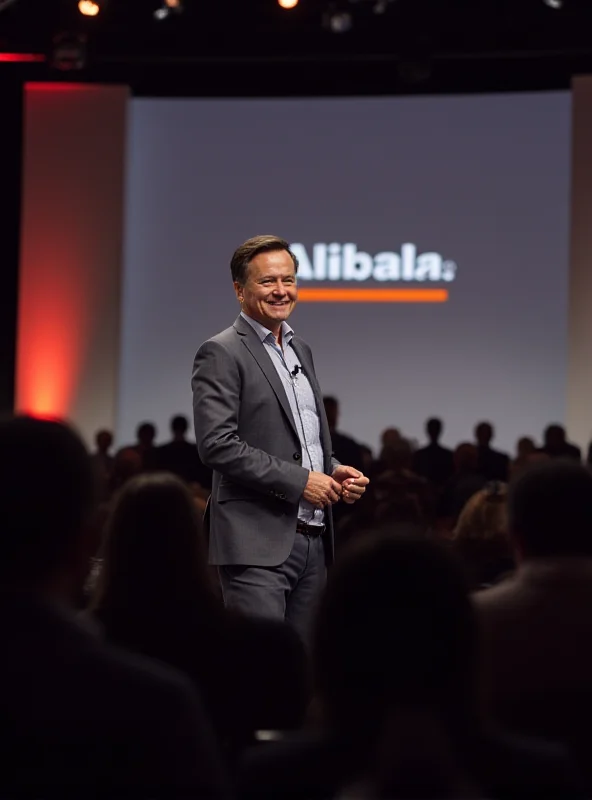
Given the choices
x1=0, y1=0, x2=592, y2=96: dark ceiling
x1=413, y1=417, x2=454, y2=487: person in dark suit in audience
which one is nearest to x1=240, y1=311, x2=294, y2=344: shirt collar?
x1=413, y1=417, x2=454, y2=487: person in dark suit in audience

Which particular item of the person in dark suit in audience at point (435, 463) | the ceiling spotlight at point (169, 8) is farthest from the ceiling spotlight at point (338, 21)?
the person in dark suit in audience at point (435, 463)

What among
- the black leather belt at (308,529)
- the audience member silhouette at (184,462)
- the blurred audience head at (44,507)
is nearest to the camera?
the blurred audience head at (44,507)

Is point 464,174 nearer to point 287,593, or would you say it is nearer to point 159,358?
point 159,358

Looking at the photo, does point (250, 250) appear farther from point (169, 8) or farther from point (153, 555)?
point (169, 8)

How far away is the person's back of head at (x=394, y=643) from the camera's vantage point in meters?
1.09

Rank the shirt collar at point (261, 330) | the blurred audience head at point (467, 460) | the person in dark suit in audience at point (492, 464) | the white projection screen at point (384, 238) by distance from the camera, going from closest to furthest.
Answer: the shirt collar at point (261, 330), the blurred audience head at point (467, 460), the person in dark suit in audience at point (492, 464), the white projection screen at point (384, 238)

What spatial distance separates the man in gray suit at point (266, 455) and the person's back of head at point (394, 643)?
1992 mm

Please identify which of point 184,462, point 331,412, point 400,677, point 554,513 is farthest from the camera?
point 184,462

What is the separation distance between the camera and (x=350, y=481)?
3189 millimetres

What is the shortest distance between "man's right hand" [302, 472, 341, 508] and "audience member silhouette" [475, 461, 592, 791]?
1429mm

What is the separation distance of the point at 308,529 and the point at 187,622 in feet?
5.31

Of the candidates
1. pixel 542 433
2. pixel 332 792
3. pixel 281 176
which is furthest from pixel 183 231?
pixel 332 792

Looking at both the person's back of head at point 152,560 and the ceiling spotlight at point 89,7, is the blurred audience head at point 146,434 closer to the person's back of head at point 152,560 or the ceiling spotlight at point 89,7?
the ceiling spotlight at point 89,7

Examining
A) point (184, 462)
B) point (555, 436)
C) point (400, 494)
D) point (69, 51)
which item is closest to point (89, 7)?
point (69, 51)
